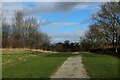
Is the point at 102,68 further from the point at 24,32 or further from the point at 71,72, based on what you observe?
the point at 24,32

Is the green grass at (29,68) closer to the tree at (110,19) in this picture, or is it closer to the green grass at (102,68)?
the green grass at (102,68)

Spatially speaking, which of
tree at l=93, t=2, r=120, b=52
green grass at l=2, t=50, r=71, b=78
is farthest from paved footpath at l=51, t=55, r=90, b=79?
tree at l=93, t=2, r=120, b=52

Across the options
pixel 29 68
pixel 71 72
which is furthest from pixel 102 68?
pixel 29 68

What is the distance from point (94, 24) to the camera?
7794cm

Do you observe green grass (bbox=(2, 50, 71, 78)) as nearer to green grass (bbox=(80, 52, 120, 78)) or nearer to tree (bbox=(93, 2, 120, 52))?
green grass (bbox=(80, 52, 120, 78))

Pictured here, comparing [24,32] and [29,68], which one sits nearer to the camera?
[29,68]

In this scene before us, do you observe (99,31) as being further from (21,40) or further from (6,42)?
(21,40)

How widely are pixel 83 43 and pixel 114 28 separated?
67681mm

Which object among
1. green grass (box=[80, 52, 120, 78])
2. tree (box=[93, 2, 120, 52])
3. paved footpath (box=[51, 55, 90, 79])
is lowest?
paved footpath (box=[51, 55, 90, 79])

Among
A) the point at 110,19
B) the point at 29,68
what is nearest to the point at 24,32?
the point at 110,19

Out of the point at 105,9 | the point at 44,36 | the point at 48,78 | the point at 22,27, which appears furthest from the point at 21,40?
the point at 48,78

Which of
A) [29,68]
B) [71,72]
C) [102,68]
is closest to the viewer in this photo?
[71,72]

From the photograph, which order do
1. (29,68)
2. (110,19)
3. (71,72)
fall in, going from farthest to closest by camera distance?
(110,19) → (29,68) → (71,72)

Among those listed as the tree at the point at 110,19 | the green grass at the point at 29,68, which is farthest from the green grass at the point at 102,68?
the tree at the point at 110,19
